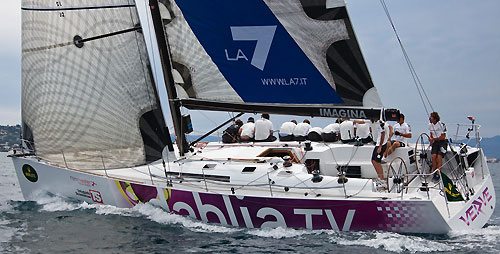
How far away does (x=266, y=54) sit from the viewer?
8.17m

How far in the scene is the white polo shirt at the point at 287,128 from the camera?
421 inches

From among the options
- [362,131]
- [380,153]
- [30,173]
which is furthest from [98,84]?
[380,153]

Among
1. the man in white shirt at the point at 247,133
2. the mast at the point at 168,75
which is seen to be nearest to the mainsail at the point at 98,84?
the mast at the point at 168,75

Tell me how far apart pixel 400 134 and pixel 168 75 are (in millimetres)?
4541

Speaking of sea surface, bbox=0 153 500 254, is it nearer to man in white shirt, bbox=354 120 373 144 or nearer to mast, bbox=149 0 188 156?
mast, bbox=149 0 188 156

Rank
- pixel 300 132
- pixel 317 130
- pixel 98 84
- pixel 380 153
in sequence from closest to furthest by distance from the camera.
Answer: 1. pixel 380 153
2. pixel 98 84
3. pixel 317 130
4. pixel 300 132

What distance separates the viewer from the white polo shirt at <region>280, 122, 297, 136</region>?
10685mm

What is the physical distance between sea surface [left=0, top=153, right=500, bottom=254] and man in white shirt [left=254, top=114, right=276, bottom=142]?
287cm

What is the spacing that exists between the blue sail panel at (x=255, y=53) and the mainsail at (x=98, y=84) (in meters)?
1.42

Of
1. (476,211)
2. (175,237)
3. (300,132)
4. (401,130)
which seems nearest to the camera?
(175,237)

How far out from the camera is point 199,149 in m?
10.1

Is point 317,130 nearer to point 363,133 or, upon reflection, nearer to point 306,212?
point 363,133

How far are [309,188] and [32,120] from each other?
607cm

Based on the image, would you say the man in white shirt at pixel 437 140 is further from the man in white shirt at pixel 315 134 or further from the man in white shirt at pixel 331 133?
the man in white shirt at pixel 315 134
